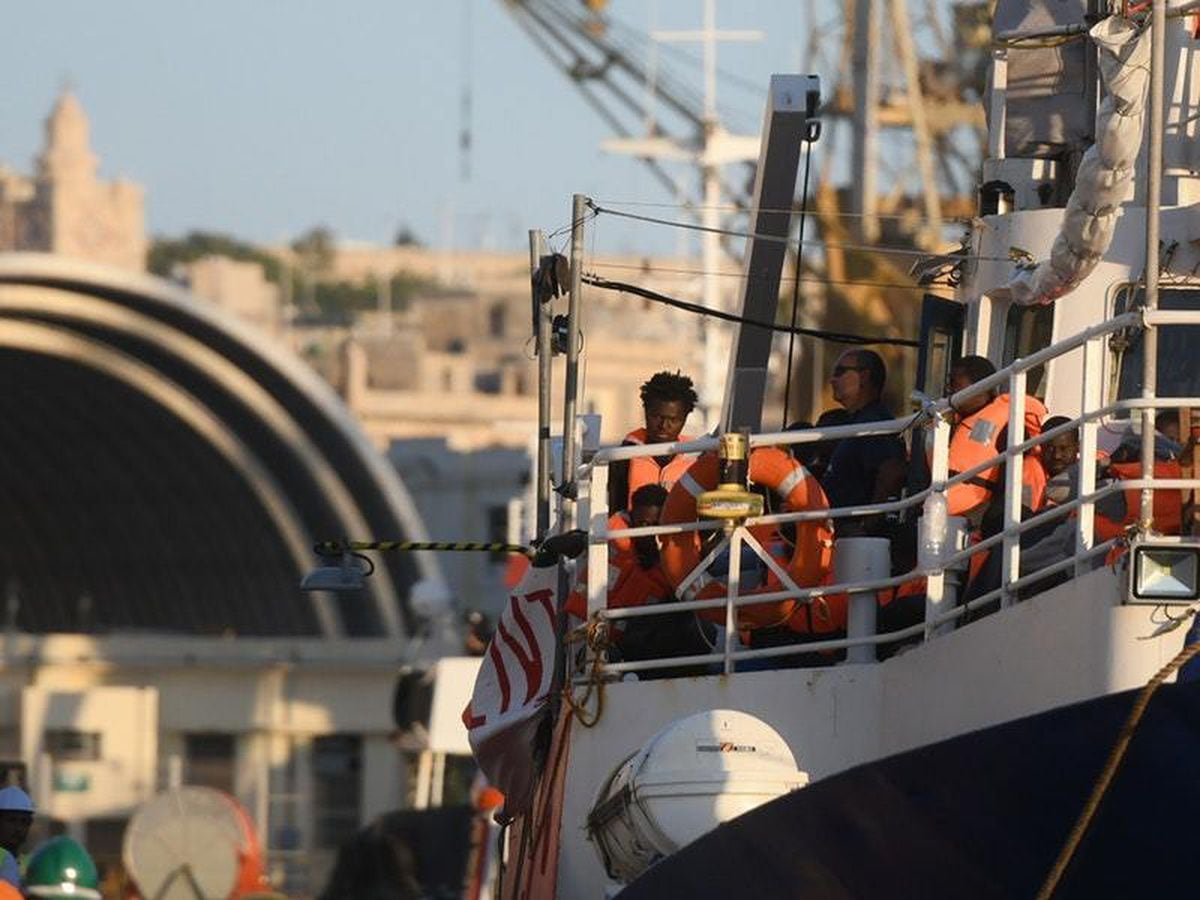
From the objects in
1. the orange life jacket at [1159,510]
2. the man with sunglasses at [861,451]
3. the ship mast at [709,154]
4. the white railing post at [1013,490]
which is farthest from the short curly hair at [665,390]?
the ship mast at [709,154]

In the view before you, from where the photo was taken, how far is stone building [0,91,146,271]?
14250 cm

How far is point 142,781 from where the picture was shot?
39.7 m

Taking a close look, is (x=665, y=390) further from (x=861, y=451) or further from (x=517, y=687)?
(x=517, y=687)

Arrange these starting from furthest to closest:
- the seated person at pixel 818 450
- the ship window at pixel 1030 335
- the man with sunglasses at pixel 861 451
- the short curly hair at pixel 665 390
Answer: the ship window at pixel 1030 335 → the seated person at pixel 818 450 → the short curly hair at pixel 665 390 → the man with sunglasses at pixel 861 451

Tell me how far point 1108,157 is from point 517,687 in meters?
4.19

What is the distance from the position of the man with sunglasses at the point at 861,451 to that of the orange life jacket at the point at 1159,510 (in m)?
2.46

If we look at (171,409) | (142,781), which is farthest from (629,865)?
(171,409)

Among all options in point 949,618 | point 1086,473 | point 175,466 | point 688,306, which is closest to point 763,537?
point 688,306

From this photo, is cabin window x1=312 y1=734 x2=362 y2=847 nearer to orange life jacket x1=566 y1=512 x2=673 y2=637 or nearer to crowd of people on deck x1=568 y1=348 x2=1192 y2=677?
crowd of people on deck x1=568 y1=348 x2=1192 y2=677

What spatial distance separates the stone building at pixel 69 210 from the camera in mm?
142500

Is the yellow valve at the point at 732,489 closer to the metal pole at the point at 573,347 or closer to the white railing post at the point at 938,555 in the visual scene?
the white railing post at the point at 938,555

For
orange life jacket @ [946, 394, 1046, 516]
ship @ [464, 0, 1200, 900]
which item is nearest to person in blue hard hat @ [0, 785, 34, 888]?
ship @ [464, 0, 1200, 900]

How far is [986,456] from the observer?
12.7 meters

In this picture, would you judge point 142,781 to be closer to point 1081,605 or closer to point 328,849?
point 328,849
